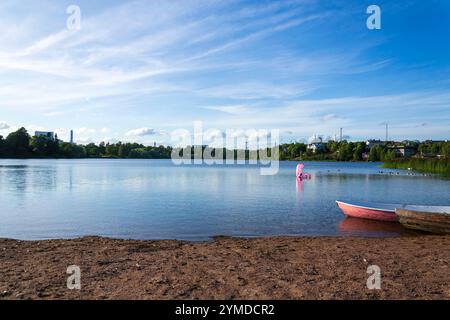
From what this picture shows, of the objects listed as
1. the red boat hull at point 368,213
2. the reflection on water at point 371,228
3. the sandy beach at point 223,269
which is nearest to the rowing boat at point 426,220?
the reflection on water at point 371,228

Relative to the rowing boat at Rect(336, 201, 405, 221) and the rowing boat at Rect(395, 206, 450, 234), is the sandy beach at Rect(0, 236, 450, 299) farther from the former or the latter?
the rowing boat at Rect(336, 201, 405, 221)

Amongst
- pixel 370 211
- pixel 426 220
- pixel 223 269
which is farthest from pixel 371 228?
pixel 223 269

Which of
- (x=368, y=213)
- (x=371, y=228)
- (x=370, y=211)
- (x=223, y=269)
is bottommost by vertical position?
(x=371, y=228)

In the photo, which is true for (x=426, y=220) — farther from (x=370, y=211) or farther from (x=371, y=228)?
(x=370, y=211)

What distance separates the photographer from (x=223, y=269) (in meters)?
10.7

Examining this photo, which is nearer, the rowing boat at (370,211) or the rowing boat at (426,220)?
the rowing boat at (426,220)

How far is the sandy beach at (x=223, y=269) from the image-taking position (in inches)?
336

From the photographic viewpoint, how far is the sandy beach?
336 inches

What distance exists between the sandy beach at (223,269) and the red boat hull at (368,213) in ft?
19.7

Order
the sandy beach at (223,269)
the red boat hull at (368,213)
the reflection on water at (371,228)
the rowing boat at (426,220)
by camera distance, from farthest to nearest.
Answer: the red boat hull at (368,213), the reflection on water at (371,228), the rowing boat at (426,220), the sandy beach at (223,269)

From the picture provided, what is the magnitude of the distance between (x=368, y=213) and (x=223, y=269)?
14.6 m

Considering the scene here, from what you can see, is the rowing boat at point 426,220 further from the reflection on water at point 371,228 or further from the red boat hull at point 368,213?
the red boat hull at point 368,213

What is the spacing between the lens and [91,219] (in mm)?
22828

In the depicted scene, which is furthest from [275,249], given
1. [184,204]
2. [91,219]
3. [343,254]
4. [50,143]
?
[50,143]
